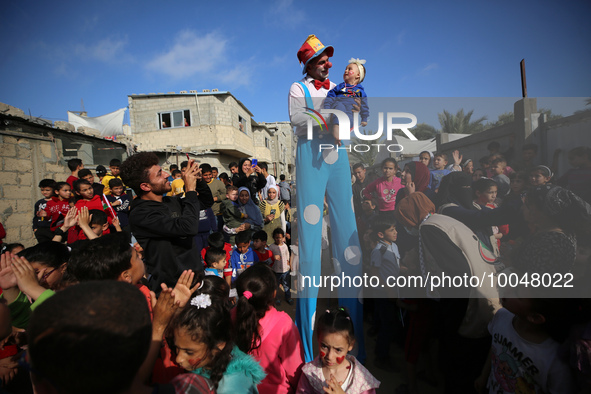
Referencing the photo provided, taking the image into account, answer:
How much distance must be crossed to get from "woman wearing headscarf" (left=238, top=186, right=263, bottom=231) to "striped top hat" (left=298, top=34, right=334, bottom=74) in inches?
107

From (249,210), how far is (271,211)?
500 mm

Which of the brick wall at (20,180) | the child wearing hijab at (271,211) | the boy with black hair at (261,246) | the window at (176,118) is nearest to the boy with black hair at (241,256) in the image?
the boy with black hair at (261,246)

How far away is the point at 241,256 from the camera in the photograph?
12.2 feet

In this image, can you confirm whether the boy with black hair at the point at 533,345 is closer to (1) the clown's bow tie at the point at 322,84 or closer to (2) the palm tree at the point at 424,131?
(2) the palm tree at the point at 424,131

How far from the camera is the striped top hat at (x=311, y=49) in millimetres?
1912

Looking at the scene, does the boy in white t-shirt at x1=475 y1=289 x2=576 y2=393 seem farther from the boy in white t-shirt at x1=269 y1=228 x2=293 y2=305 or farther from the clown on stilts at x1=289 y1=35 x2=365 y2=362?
the boy in white t-shirt at x1=269 y1=228 x2=293 y2=305

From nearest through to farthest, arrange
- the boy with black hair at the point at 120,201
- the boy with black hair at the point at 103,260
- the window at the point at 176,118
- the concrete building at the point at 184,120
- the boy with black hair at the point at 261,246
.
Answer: the boy with black hair at the point at 103,260, the boy with black hair at the point at 261,246, the boy with black hair at the point at 120,201, the concrete building at the point at 184,120, the window at the point at 176,118

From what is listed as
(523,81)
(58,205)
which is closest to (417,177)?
(523,81)

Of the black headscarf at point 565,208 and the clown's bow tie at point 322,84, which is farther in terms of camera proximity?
the clown's bow tie at point 322,84

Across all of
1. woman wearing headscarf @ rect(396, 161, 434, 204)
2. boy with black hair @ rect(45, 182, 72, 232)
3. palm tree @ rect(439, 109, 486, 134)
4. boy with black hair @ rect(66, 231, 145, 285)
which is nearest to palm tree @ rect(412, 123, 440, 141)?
palm tree @ rect(439, 109, 486, 134)

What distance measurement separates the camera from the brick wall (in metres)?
5.14

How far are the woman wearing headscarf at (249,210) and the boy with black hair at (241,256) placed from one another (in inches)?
26.0

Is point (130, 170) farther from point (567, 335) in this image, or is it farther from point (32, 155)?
point (32, 155)

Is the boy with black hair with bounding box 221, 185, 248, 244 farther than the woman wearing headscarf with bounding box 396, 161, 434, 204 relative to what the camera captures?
Yes
